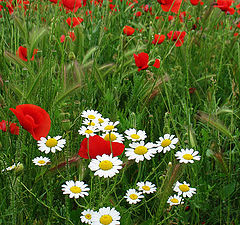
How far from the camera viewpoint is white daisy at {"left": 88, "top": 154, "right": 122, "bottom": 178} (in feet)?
2.34

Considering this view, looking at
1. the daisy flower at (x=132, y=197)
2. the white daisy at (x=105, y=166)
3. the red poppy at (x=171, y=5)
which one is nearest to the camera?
the white daisy at (x=105, y=166)

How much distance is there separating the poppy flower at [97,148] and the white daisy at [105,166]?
3 cm

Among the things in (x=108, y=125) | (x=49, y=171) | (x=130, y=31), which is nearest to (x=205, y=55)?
(x=130, y=31)

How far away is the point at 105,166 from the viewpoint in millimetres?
724

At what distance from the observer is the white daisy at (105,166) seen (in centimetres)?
71

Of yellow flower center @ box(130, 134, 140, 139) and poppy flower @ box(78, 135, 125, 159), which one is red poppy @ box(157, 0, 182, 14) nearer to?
yellow flower center @ box(130, 134, 140, 139)

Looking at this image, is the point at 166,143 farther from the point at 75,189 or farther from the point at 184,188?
the point at 75,189

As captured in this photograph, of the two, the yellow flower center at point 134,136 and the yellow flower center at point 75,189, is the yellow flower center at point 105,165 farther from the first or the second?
the yellow flower center at point 134,136

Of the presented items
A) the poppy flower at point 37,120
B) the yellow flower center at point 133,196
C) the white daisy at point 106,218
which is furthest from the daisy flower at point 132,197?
the poppy flower at point 37,120

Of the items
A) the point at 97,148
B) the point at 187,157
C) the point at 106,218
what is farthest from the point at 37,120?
the point at 187,157

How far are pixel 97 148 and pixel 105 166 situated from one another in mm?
64

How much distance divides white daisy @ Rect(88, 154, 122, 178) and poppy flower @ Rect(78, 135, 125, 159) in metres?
0.03

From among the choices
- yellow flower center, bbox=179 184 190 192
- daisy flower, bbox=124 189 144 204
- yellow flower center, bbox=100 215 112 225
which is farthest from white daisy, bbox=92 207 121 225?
yellow flower center, bbox=179 184 190 192

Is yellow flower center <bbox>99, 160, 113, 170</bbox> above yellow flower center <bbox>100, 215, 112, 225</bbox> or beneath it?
above
